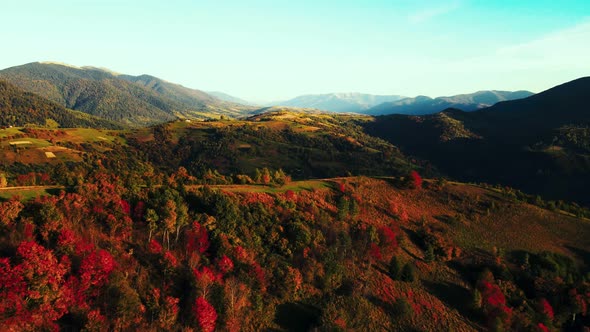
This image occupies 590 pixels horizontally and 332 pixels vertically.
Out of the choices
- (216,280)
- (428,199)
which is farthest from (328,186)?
(216,280)

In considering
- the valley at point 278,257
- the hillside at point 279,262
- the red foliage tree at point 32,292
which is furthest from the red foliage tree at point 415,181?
the red foliage tree at point 32,292

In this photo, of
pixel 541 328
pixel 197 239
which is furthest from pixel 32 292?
pixel 541 328

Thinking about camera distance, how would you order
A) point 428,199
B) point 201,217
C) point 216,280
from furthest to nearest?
point 428,199 → point 201,217 → point 216,280

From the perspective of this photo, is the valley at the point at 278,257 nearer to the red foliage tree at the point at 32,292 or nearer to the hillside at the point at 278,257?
the red foliage tree at the point at 32,292

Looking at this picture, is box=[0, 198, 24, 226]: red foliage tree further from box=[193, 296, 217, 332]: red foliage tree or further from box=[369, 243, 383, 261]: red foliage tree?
box=[369, 243, 383, 261]: red foliage tree

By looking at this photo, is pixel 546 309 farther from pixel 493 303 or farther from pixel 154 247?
pixel 154 247

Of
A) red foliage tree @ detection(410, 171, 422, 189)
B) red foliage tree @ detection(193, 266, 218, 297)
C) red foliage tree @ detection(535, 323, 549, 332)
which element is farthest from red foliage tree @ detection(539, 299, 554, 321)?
red foliage tree @ detection(193, 266, 218, 297)

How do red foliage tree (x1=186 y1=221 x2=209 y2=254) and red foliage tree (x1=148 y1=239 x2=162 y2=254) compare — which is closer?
red foliage tree (x1=148 y1=239 x2=162 y2=254)

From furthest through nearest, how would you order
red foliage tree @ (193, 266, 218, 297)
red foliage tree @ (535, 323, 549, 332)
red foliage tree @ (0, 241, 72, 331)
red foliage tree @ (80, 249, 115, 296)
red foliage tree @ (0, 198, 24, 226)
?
red foliage tree @ (535, 323, 549, 332), red foliage tree @ (193, 266, 218, 297), red foliage tree @ (0, 198, 24, 226), red foliage tree @ (80, 249, 115, 296), red foliage tree @ (0, 241, 72, 331)

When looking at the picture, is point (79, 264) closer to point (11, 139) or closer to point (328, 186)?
point (328, 186)
